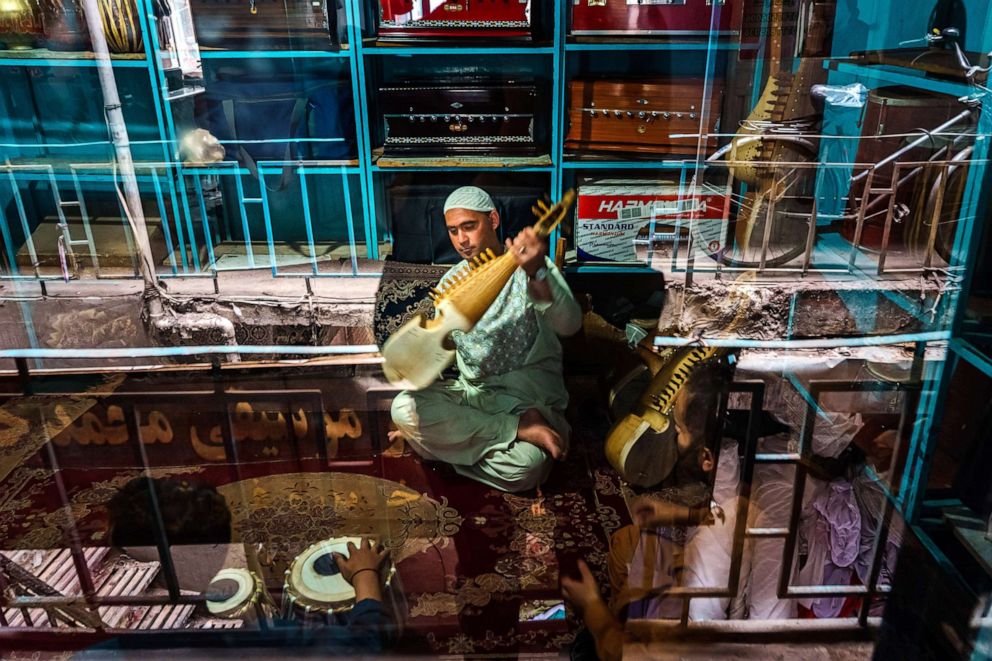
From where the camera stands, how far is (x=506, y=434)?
6.41 ft

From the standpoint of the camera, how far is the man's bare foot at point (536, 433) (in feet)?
6.39

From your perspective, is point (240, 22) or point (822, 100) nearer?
point (240, 22)

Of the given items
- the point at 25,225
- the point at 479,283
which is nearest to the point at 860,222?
the point at 479,283

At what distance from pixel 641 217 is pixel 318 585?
1.29m

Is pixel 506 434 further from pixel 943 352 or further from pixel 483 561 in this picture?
pixel 943 352

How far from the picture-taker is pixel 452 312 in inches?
70.0

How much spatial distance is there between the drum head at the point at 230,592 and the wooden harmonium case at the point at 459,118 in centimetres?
116

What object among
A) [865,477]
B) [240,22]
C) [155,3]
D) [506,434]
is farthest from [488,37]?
[865,477]

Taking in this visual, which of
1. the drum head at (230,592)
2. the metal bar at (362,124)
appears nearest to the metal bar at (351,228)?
the metal bar at (362,124)

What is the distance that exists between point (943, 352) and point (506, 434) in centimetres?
135

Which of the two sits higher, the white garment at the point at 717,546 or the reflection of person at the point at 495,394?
the reflection of person at the point at 495,394

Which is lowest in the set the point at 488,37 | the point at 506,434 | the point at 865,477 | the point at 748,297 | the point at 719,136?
the point at 865,477

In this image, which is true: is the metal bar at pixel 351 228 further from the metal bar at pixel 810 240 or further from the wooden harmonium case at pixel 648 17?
the metal bar at pixel 810 240

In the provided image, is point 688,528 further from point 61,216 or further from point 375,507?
point 61,216
